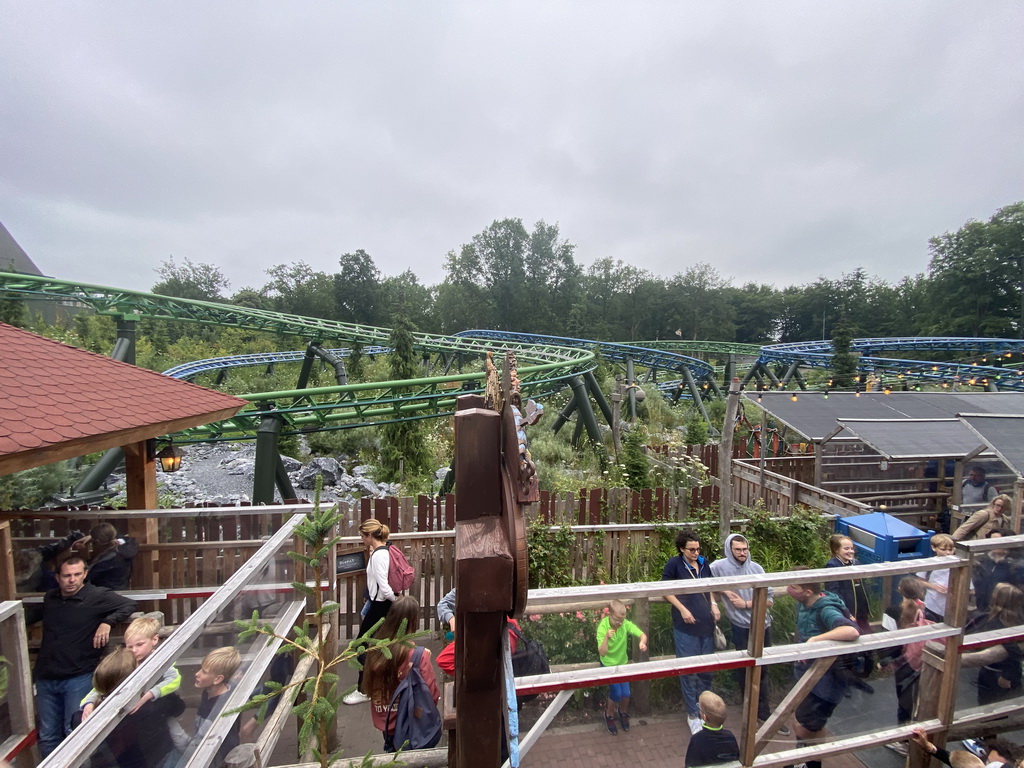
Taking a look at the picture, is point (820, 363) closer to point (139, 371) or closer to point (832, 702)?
point (832, 702)

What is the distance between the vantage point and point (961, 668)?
2400mm

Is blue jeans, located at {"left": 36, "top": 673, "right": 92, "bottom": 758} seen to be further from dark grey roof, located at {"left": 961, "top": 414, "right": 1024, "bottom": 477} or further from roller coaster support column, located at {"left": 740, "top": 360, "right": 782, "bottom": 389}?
roller coaster support column, located at {"left": 740, "top": 360, "right": 782, "bottom": 389}

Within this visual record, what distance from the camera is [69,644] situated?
248cm

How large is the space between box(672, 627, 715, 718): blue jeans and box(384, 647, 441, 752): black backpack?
133 centimetres

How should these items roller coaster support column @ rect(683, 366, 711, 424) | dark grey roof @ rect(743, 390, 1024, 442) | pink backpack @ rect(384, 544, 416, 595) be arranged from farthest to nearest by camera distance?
roller coaster support column @ rect(683, 366, 711, 424) → dark grey roof @ rect(743, 390, 1024, 442) → pink backpack @ rect(384, 544, 416, 595)

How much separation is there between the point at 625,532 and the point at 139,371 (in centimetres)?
506

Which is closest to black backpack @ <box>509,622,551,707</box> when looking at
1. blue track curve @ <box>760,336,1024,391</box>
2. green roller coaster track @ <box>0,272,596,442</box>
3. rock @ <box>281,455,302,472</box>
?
green roller coaster track @ <box>0,272,596,442</box>

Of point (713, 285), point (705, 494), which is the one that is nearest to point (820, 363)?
point (705, 494)

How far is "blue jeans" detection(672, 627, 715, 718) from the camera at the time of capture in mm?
1984

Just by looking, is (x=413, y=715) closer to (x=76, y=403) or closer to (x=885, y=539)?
(x=76, y=403)

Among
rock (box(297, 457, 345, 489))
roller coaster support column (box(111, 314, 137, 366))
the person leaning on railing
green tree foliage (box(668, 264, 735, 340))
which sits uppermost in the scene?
green tree foliage (box(668, 264, 735, 340))

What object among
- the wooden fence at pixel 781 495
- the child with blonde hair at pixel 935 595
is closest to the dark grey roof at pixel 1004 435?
the wooden fence at pixel 781 495

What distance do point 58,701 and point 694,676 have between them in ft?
10.8

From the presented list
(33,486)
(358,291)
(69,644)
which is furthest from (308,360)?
(358,291)
